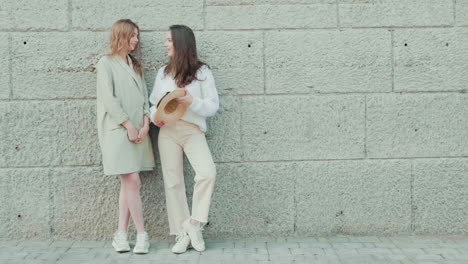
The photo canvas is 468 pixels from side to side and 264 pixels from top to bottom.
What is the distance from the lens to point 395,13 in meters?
6.38

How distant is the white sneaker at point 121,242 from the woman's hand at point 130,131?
2.78 feet

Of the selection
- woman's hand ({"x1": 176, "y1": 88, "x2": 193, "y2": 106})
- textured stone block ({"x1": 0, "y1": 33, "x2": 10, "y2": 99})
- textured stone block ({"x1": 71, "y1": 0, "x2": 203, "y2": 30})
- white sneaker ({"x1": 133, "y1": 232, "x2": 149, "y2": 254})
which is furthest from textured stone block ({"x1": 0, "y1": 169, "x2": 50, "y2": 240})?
woman's hand ({"x1": 176, "y1": 88, "x2": 193, "y2": 106})

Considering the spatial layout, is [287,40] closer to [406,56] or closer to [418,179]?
[406,56]

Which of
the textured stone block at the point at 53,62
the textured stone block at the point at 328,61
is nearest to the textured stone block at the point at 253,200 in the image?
the textured stone block at the point at 328,61

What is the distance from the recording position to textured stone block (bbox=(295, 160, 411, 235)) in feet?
21.0

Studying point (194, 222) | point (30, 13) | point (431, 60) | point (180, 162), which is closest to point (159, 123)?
point (180, 162)

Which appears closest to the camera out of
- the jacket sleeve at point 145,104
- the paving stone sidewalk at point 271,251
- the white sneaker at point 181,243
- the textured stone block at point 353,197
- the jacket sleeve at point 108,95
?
the paving stone sidewalk at point 271,251

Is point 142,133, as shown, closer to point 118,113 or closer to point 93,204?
point 118,113

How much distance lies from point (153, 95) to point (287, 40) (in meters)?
1.34

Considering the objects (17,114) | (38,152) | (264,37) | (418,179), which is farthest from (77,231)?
(418,179)

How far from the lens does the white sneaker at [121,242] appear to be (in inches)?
235

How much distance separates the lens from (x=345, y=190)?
6.41 metres

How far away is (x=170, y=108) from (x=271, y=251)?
1.49 metres

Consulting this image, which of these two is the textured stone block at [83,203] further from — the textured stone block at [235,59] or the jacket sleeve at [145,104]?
the textured stone block at [235,59]
